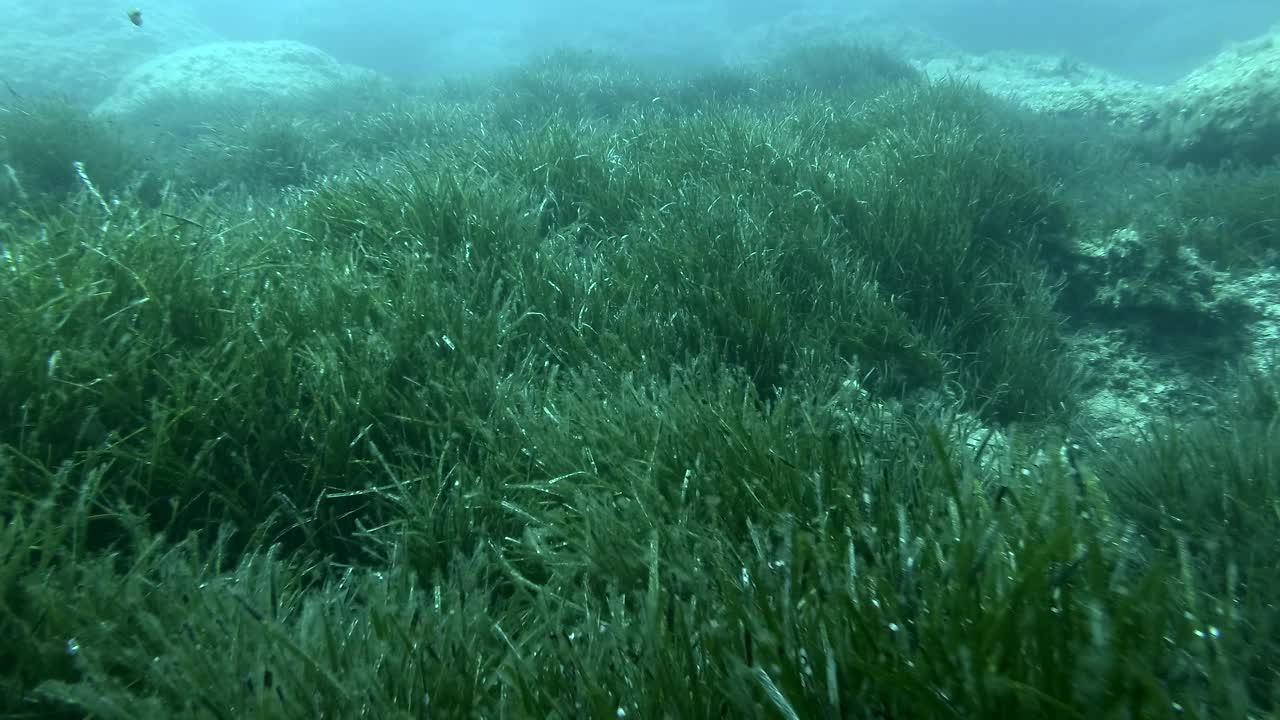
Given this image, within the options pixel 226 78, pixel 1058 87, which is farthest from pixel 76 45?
pixel 1058 87

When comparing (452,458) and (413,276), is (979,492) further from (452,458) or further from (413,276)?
(413,276)

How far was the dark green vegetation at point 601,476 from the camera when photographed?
1.36m

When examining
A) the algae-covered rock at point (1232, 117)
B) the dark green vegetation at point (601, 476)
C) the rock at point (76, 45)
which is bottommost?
the rock at point (76, 45)

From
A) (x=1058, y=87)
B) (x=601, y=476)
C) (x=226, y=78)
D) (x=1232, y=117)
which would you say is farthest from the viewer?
(x=226, y=78)

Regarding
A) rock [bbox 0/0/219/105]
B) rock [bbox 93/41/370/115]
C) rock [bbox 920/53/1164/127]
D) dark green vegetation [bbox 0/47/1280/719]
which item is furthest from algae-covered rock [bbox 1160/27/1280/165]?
rock [bbox 0/0/219/105]

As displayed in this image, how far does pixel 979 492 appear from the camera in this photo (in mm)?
1736

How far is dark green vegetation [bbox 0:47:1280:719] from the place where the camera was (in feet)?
4.45

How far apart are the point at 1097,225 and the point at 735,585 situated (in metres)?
5.15

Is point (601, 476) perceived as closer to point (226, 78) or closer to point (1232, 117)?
point (1232, 117)

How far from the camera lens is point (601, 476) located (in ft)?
7.59

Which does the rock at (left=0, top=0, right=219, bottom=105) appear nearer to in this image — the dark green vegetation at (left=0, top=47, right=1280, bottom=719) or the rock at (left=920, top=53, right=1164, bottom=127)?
the dark green vegetation at (left=0, top=47, right=1280, bottom=719)

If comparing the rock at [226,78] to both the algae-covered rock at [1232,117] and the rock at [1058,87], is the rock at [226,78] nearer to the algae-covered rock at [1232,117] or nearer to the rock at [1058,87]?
the rock at [1058,87]

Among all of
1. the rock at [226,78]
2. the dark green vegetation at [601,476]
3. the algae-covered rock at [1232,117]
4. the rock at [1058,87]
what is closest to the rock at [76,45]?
the rock at [226,78]

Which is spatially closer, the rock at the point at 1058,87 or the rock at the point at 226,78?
the rock at the point at 1058,87
